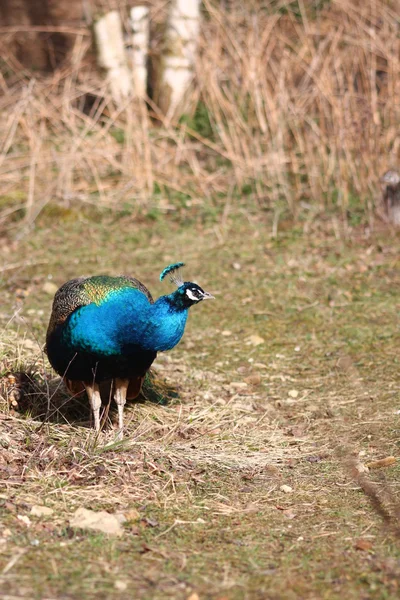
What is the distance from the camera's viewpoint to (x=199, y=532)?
11.1ft

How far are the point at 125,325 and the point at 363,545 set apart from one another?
4.72 ft

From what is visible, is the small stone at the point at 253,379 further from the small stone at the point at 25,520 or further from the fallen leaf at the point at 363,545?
the small stone at the point at 25,520

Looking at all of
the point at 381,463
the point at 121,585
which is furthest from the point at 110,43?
the point at 121,585

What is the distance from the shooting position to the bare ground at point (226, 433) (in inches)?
119

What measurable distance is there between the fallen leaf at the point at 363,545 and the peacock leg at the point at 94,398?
1.56m

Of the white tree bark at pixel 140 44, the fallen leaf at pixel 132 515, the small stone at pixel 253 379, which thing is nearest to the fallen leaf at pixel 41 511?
the fallen leaf at pixel 132 515

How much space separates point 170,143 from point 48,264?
2317 millimetres

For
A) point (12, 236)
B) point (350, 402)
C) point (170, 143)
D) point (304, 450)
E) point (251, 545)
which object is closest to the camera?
point (251, 545)

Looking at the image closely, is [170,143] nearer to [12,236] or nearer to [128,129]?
[128,129]

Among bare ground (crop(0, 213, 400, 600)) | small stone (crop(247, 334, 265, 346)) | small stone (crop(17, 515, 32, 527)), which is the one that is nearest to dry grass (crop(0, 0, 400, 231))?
bare ground (crop(0, 213, 400, 600))

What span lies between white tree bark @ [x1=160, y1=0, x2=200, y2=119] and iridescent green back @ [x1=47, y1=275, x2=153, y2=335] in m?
4.91

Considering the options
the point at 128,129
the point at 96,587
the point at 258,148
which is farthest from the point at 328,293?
the point at 96,587

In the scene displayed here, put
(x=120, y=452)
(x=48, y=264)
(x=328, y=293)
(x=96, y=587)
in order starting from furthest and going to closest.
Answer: (x=48, y=264) < (x=328, y=293) < (x=120, y=452) < (x=96, y=587)

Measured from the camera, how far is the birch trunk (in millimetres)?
9266
